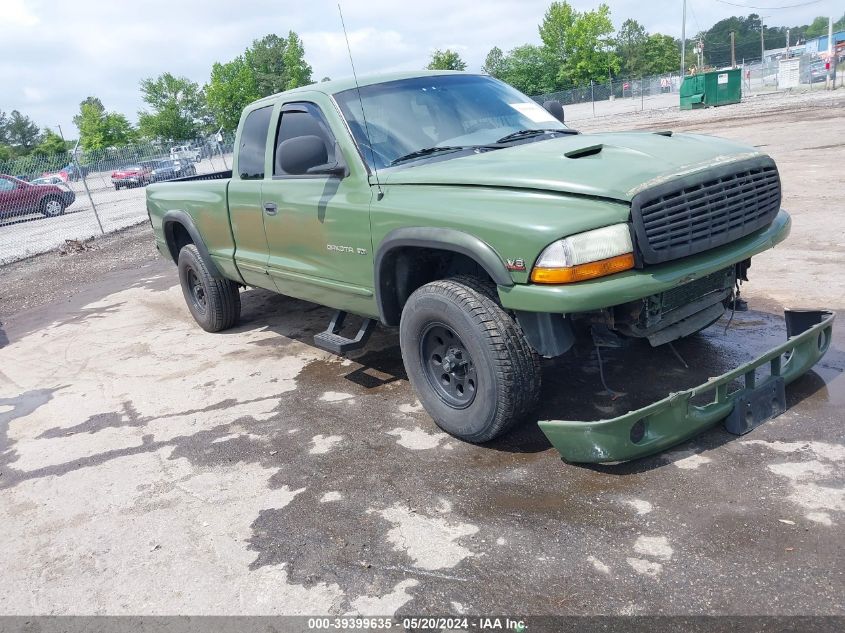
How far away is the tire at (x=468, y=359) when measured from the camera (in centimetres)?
329

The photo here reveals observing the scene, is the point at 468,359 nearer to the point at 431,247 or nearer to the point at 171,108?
the point at 431,247

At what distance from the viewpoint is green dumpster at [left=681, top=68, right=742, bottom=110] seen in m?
33.8

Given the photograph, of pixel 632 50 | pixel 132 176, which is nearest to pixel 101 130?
pixel 132 176

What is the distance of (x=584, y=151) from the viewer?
3406mm

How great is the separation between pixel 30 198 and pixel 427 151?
19.5 metres

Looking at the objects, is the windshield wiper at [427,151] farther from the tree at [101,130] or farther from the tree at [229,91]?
the tree at [101,130]

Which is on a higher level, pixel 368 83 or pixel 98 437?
pixel 368 83

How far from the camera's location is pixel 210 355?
5.95 m

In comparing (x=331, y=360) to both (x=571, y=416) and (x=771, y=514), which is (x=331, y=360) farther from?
(x=771, y=514)

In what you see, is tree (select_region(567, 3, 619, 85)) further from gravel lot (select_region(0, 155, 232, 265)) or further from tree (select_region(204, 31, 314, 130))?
gravel lot (select_region(0, 155, 232, 265))

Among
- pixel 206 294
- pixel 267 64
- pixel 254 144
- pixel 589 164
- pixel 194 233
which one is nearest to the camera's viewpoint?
pixel 589 164

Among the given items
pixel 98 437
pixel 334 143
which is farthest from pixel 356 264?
pixel 98 437

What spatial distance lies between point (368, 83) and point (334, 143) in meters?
0.55

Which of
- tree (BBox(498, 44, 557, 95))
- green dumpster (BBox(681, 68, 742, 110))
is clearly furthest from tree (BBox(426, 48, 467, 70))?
green dumpster (BBox(681, 68, 742, 110))
